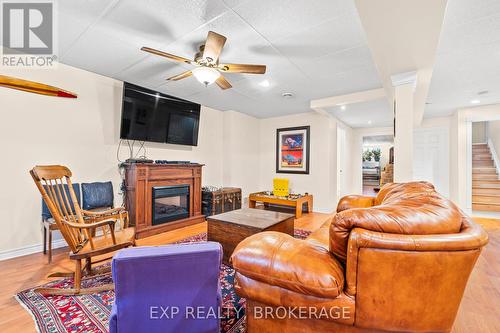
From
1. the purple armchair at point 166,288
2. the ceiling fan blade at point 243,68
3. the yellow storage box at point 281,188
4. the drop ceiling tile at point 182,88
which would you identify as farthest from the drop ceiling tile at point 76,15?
the yellow storage box at point 281,188

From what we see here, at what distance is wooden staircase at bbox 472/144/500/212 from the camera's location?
4789 mm

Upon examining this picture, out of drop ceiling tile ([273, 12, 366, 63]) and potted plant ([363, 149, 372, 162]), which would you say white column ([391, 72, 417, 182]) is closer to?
drop ceiling tile ([273, 12, 366, 63])

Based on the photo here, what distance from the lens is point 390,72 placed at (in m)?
2.54

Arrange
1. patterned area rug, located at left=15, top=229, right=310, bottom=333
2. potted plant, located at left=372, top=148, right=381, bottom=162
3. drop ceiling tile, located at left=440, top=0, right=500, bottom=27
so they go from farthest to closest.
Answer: potted plant, located at left=372, top=148, right=381, bottom=162
drop ceiling tile, located at left=440, top=0, right=500, bottom=27
patterned area rug, located at left=15, top=229, right=310, bottom=333

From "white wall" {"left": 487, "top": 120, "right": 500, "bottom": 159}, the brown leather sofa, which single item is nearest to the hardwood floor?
the brown leather sofa

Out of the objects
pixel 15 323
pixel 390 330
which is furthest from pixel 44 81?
pixel 390 330

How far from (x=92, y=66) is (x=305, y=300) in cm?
364

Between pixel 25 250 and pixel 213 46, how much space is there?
322 cm

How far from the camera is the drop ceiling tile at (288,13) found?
179 cm

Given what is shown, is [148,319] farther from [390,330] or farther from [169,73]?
[169,73]

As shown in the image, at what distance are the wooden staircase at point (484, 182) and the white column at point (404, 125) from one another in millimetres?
3895

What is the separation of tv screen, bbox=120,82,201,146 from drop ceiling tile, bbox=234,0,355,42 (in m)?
2.19

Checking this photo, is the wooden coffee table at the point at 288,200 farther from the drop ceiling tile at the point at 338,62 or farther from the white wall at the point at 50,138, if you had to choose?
the white wall at the point at 50,138

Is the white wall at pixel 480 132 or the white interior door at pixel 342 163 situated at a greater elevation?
the white wall at pixel 480 132
